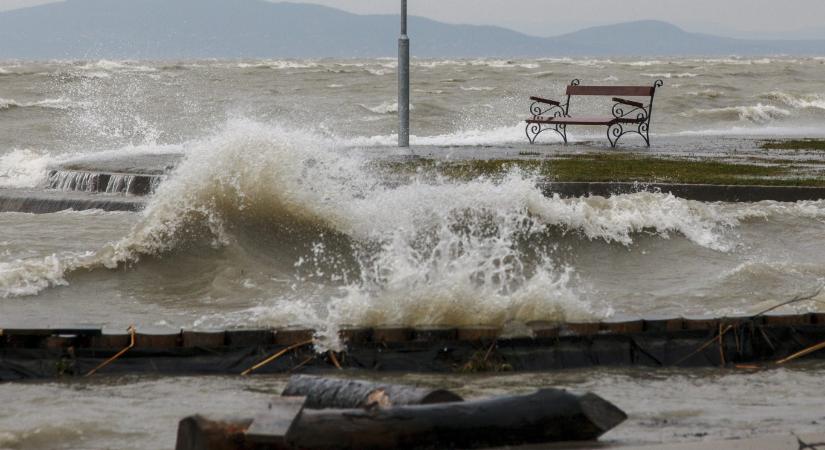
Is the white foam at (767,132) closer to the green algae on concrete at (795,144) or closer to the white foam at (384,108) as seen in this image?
the green algae on concrete at (795,144)

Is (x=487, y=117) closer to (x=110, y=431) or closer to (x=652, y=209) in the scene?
(x=652, y=209)

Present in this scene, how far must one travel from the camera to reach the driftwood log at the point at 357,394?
18.5ft

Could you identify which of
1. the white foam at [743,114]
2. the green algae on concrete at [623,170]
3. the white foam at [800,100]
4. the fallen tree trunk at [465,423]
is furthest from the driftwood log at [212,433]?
the white foam at [800,100]

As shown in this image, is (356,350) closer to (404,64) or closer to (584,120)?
(404,64)

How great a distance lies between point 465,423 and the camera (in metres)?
5.54

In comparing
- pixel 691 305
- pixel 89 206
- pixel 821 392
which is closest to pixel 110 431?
A: pixel 821 392

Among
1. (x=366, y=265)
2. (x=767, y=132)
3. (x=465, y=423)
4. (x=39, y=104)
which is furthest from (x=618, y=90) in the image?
(x=39, y=104)

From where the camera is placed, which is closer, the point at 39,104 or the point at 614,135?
the point at 614,135

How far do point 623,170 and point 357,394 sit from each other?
37.8 feet

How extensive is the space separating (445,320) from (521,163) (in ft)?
31.1

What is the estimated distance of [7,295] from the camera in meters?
10.6

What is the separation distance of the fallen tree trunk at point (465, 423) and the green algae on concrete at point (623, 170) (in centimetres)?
922

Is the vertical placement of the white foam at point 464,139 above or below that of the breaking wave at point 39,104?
above

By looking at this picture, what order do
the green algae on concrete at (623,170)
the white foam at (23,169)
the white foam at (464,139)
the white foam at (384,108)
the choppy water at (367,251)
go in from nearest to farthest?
the choppy water at (367,251), the green algae on concrete at (623,170), the white foam at (23,169), the white foam at (464,139), the white foam at (384,108)
